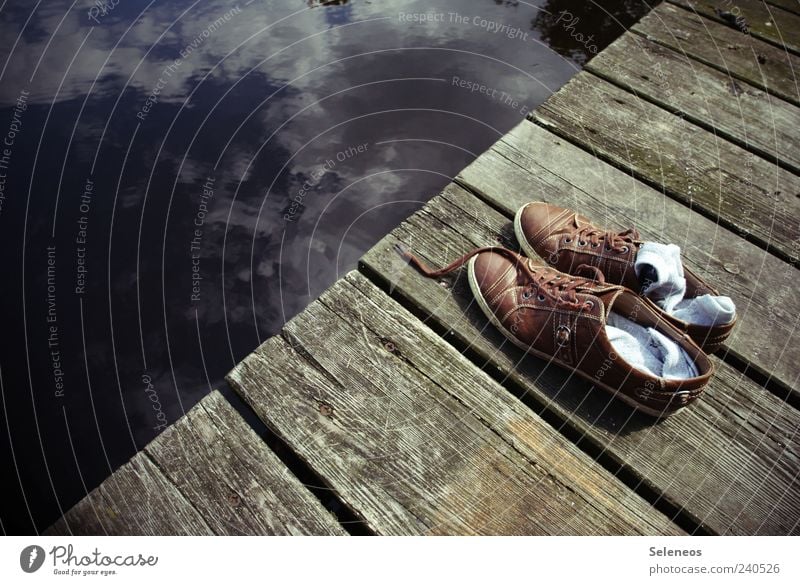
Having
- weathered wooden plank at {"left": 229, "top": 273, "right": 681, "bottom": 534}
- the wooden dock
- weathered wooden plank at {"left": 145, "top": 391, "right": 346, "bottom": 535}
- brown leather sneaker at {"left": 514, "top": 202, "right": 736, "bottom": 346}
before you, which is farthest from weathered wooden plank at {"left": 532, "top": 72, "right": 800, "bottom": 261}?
weathered wooden plank at {"left": 145, "top": 391, "right": 346, "bottom": 535}

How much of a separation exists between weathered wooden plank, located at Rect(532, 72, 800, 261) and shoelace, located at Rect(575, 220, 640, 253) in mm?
538

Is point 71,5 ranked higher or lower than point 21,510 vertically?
higher

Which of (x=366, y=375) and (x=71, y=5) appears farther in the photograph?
(x=71, y=5)

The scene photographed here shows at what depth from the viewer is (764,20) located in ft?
9.68

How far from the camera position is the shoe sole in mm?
1529

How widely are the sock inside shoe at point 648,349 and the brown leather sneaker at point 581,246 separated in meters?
0.11

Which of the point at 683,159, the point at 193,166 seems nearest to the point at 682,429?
the point at 683,159

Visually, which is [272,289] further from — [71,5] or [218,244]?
[71,5]

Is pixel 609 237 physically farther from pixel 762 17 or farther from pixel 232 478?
pixel 762 17

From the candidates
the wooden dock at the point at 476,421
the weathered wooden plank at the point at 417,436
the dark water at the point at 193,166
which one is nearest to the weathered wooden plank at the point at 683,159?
the wooden dock at the point at 476,421

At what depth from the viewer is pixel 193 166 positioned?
285cm
